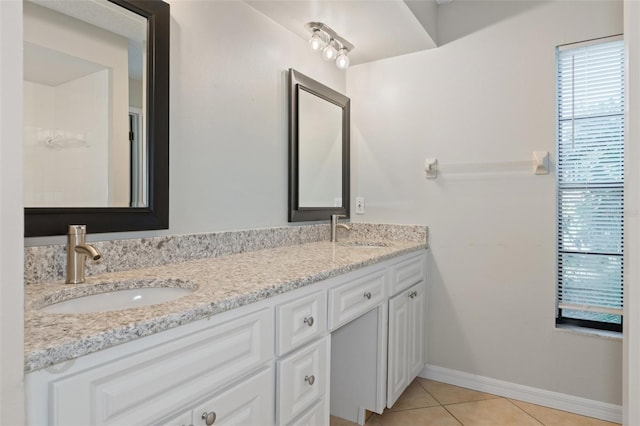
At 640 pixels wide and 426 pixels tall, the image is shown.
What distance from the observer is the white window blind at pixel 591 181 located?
1916mm

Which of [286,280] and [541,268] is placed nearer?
[286,280]

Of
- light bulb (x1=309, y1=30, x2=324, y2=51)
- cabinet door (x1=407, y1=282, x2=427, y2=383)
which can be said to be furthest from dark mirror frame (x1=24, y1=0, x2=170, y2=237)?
cabinet door (x1=407, y1=282, x2=427, y2=383)

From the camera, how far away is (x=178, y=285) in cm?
117

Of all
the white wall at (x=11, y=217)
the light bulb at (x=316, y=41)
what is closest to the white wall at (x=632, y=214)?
the light bulb at (x=316, y=41)

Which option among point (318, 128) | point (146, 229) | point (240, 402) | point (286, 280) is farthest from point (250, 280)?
point (318, 128)

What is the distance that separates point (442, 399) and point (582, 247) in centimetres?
110

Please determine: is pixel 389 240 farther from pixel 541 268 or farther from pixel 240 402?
pixel 240 402

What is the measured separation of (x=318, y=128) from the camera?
7.57 feet

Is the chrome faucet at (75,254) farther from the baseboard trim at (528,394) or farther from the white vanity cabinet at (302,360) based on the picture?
the baseboard trim at (528,394)

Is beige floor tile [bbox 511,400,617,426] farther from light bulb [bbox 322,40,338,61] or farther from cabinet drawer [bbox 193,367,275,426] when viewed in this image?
light bulb [bbox 322,40,338,61]

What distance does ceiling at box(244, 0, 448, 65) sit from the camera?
1.83 m

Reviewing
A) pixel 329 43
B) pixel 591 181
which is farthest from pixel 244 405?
pixel 591 181

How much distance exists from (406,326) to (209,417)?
4.42 ft

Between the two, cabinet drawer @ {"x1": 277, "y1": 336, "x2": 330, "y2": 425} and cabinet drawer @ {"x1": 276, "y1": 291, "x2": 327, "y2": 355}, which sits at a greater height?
cabinet drawer @ {"x1": 276, "y1": 291, "x2": 327, "y2": 355}
